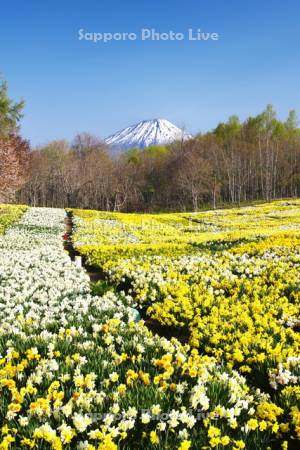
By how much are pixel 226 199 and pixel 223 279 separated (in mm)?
80120

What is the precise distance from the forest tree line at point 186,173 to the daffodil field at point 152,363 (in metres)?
60.7

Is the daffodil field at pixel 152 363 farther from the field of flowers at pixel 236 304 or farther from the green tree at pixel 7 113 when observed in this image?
the green tree at pixel 7 113

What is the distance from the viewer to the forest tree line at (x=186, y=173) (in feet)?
248

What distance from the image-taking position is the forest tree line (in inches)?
2975

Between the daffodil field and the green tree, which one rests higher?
the green tree

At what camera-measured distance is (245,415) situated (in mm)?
4445

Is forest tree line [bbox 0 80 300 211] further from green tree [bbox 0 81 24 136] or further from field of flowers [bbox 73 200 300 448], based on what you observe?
field of flowers [bbox 73 200 300 448]

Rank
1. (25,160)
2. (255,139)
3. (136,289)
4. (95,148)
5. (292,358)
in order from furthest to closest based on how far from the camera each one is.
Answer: (95,148) < (255,139) < (25,160) < (136,289) < (292,358)

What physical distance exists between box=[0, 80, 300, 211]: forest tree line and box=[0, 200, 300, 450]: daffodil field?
199ft

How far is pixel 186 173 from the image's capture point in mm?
71250

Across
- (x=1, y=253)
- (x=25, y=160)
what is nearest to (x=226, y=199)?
(x=25, y=160)

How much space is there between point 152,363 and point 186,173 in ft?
220

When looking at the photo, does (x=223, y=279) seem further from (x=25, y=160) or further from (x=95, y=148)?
(x=95, y=148)

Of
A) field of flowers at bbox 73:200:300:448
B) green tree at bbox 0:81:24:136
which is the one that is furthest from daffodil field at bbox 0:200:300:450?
green tree at bbox 0:81:24:136
